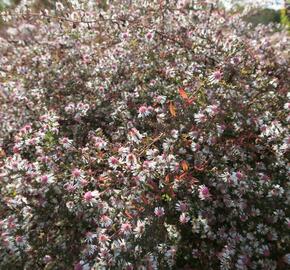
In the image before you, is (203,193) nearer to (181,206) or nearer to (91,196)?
(181,206)

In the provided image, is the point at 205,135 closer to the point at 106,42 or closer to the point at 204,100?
the point at 204,100

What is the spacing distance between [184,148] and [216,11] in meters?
2.20

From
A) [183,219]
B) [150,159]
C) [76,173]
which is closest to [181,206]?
[183,219]

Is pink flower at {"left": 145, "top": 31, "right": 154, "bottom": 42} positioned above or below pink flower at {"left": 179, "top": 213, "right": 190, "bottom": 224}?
above

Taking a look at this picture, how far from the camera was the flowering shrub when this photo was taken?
2668 mm

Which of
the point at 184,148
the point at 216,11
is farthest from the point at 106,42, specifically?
the point at 184,148

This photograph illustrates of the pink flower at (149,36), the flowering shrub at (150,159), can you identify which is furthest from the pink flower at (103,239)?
the pink flower at (149,36)

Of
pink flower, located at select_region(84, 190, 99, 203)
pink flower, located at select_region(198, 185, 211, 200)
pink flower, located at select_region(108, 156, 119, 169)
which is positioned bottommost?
pink flower, located at select_region(84, 190, 99, 203)

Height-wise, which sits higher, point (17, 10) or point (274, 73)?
point (17, 10)

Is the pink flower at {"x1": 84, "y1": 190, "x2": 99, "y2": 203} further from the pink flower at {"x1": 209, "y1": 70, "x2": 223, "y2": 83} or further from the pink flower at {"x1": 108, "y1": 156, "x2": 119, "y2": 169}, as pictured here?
the pink flower at {"x1": 209, "y1": 70, "x2": 223, "y2": 83}

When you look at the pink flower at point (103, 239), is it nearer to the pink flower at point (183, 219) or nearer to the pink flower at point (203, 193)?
the pink flower at point (183, 219)

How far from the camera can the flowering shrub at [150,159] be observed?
105 inches

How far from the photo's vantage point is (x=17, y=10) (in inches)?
165

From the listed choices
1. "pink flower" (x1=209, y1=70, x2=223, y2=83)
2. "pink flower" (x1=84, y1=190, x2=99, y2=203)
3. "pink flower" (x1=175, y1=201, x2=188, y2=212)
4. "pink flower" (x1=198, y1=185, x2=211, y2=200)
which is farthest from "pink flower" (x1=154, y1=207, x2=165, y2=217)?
"pink flower" (x1=209, y1=70, x2=223, y2=83)
